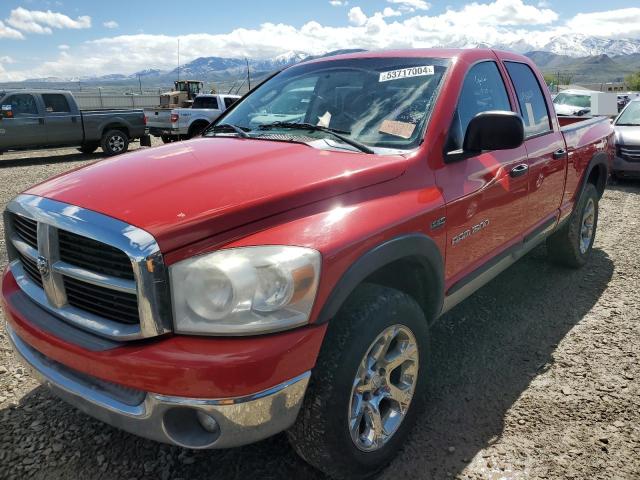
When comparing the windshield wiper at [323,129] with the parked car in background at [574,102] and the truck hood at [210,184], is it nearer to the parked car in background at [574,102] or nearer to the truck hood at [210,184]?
the truck hood at [210,184]

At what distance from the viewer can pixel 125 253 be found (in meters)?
1.69

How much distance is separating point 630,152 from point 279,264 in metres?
9.29

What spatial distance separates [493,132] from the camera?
98.1 inches

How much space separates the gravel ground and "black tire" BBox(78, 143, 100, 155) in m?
11.8

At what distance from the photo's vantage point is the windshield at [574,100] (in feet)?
54.5

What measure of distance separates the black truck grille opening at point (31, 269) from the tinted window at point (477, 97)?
201cm

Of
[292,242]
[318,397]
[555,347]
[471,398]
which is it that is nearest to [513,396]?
[471,398]

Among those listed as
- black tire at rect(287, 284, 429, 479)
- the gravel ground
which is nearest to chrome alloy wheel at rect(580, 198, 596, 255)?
the gravel ground

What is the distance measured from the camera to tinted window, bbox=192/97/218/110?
639 inches

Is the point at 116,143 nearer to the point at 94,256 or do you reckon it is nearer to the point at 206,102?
the point at 206,102

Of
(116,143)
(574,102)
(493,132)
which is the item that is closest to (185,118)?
(116,143)

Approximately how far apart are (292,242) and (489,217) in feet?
5.01

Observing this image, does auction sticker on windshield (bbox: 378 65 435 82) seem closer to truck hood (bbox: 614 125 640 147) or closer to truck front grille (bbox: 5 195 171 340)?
truck front grille (bbox: 5 195 171 340)

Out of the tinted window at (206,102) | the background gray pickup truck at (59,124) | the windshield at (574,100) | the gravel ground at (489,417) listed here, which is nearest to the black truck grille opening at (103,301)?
the gravel ground at (489,417)
